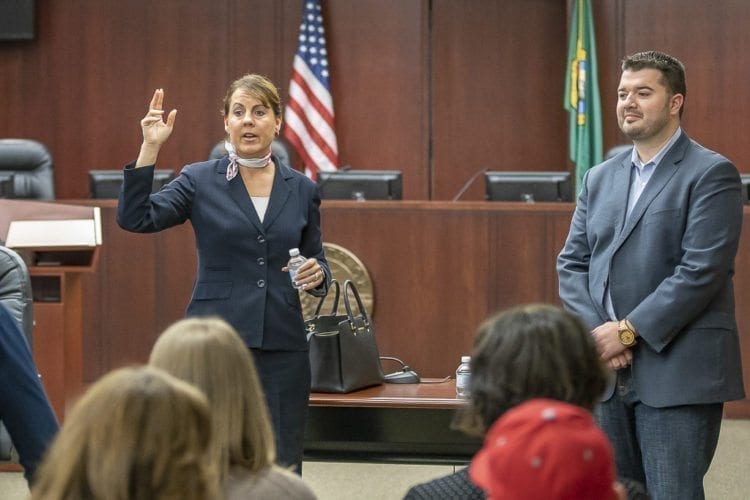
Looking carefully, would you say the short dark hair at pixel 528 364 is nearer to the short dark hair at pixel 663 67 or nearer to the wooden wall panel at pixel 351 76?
the short dark hair at pixel 663 67

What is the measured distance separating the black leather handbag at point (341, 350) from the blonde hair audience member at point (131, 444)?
2.47 meters

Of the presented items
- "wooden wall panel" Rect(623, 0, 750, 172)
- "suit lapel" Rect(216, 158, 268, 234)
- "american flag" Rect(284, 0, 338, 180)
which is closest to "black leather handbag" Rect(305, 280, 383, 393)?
"suit lapel" Rect(216, 158, 268, 234)

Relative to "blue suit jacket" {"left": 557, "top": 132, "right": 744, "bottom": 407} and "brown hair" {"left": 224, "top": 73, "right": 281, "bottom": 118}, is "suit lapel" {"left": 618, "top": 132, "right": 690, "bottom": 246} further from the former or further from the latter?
"brown hair" {"left": 224, "top": 73, "right": 281, "bottom": 118}

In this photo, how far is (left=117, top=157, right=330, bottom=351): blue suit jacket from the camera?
3.33 m

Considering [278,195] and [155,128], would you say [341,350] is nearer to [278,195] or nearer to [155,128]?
[278,195]

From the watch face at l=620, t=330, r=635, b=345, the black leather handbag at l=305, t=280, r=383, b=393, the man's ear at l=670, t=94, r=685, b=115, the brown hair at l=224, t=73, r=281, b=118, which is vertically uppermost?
the brown hair at l=224, t=73, r=281, b=118

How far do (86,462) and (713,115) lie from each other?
7.81m

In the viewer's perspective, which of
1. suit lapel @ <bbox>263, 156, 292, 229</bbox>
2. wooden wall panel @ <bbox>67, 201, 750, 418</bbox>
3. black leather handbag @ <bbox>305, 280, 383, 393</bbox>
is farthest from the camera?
wooden wall panel @ <bbox>67, 201, 750, 418</bbox>

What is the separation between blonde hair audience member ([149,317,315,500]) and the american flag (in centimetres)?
724

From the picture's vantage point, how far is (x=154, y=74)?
386 inches

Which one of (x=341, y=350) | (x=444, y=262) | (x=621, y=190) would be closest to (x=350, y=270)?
(x=444, y=262)

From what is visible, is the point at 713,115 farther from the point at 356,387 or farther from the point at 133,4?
the point at 356,387

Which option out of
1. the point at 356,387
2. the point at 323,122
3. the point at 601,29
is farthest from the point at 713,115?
the point at 356,387

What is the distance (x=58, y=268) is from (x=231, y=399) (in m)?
3.85
